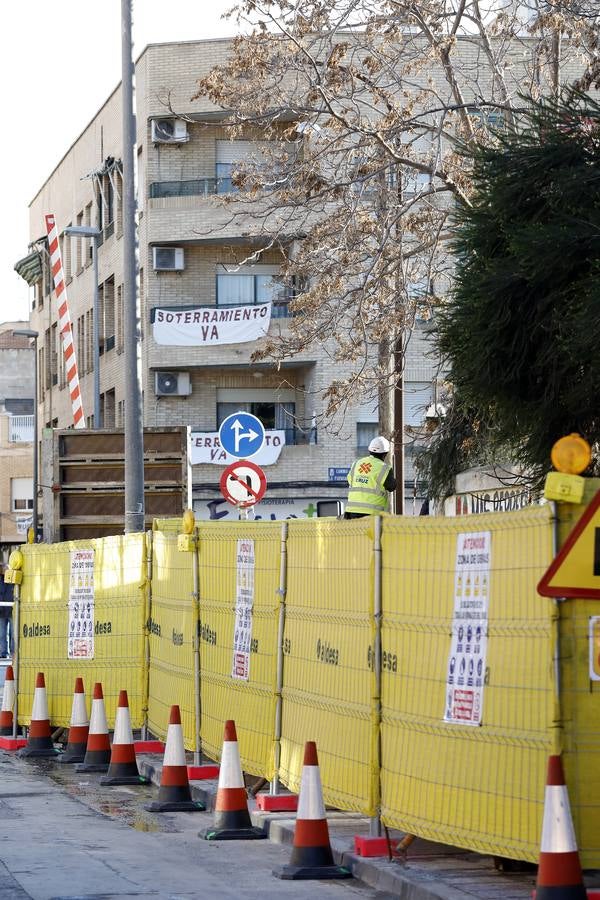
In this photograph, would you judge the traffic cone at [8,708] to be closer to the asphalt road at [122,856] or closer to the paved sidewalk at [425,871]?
the asphalt road at [122,856]

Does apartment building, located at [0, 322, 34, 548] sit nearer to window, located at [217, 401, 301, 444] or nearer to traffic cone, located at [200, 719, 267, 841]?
window, located at [217, 401, 301, 444]

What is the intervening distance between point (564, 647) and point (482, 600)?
0.79m

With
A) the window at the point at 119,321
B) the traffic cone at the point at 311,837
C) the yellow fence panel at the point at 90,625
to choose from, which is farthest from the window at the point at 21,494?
the traffic cone at the point at 311,837

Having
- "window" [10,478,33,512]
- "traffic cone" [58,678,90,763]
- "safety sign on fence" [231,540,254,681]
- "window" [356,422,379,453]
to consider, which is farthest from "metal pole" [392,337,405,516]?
"window" [10,478,33,512]

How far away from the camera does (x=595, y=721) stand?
24.5ft

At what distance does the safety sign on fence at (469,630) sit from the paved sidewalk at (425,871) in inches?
32.9

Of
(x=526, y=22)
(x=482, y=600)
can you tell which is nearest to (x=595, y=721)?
(x=482, y=600)

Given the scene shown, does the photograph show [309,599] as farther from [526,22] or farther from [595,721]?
[526,22]

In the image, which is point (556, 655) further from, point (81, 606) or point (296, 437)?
point (296, 437)

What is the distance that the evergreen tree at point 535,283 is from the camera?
460 inches

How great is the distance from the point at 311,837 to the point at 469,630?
166 cm

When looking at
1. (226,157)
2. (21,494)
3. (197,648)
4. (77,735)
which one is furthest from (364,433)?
(21,494)

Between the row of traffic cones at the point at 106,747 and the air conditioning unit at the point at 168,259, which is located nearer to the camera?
the row of traffic cones at the point at 106,747

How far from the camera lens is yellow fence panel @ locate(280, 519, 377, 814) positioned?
9602mm
